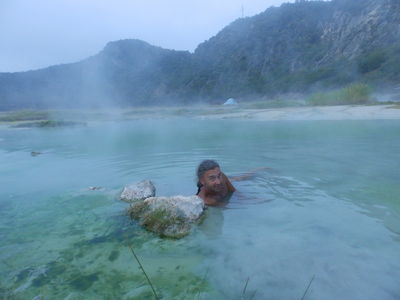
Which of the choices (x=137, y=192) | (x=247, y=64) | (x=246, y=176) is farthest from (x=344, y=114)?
(x=247, y=64)

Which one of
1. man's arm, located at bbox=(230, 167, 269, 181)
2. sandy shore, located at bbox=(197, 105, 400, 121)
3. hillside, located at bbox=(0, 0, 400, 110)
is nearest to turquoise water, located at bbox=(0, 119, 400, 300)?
man's arm, located at bbox=(230, 167, 269, 181)

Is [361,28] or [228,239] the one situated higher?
[361,28]

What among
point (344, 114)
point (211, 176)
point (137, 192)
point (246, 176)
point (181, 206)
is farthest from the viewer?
point (344, 114)

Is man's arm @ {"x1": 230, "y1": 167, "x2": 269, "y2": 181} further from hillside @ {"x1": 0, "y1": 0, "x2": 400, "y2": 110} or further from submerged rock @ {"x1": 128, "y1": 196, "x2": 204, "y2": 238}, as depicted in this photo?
hillside @ {"x1": 0, "y1": 0, "x2": 400, "y2": 110}

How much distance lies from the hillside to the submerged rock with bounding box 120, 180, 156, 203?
3231cm

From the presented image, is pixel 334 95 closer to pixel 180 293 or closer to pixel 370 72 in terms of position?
pixel 370 72

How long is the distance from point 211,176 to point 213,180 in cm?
7

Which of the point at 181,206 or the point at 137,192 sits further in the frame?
the point at 137,192

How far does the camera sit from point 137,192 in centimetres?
486

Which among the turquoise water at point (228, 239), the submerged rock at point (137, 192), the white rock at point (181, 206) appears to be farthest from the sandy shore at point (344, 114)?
the white rock at point (181, 206)

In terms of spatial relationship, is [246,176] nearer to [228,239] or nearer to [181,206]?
[181,206]

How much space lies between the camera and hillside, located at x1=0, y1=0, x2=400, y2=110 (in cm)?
3956

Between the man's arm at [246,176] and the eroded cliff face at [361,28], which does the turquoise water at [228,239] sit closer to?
the man's arm at [246,176]

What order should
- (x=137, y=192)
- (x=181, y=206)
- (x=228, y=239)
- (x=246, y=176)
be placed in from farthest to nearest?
(x=246, y=176), (x=137, y=192), (x=181, y=206), (x=228, y=239)
